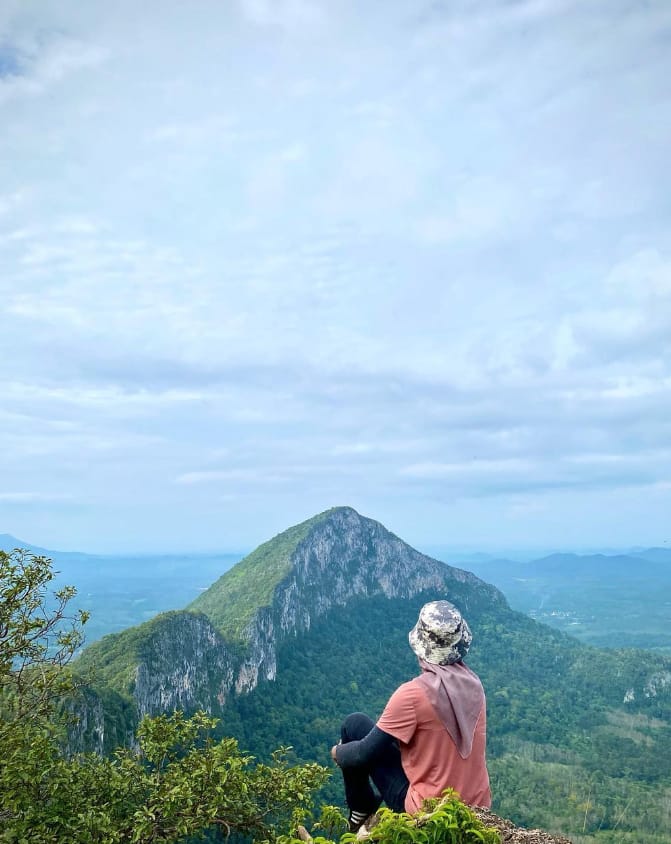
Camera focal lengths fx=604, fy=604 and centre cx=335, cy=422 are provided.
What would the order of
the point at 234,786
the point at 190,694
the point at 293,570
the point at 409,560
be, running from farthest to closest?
the point at 409,560
the point at 293,570
the point at 190,694
the point at 234,786

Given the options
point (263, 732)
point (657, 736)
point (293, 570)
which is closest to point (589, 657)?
point (657, 736)

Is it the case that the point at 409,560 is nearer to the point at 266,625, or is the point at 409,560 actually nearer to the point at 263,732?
the point at 266,625

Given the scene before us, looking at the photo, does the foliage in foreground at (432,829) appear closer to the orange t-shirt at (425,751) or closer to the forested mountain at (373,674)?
the orange t-shirt at (425,751)

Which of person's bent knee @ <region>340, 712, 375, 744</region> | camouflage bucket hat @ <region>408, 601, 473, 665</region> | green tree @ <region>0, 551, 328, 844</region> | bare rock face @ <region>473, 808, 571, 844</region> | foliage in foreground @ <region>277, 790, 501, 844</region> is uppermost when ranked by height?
camouflage bucket hat @ <region>408, 601, 473, 665</region>

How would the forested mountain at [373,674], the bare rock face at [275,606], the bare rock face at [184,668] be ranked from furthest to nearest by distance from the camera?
the bare rock face at [275,606] < the forested mountain at [373,674] < the bare rock face at [184,668]

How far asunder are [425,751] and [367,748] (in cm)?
42

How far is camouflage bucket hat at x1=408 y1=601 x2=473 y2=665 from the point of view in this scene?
4391 millimetres

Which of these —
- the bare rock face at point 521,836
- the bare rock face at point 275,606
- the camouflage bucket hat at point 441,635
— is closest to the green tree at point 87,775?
the camouflage bucket hat at point 441,635

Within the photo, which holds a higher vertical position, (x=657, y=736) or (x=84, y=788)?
(x=84, y=788)

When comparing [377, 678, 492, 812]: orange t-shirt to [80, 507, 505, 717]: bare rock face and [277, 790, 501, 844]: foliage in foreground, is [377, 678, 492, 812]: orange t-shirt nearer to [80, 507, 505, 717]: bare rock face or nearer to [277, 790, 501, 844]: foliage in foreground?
[277, 790, 501, 844]: foliage in foreground

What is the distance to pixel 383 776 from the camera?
16.2ft

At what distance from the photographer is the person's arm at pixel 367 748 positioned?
433 centimetres

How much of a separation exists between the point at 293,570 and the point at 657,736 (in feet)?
174

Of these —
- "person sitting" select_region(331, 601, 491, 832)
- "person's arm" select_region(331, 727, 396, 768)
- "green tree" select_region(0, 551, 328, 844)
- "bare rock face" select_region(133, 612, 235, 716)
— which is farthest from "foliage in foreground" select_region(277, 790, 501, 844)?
"bare rock face" select_region(133, 612, 235, 716)
